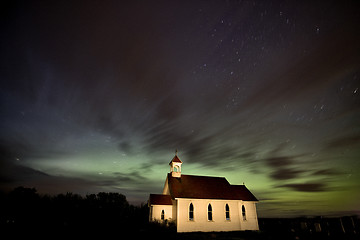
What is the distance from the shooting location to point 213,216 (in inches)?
1136

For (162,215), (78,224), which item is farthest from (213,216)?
(78,224)

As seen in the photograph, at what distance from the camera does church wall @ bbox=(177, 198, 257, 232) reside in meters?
27.0

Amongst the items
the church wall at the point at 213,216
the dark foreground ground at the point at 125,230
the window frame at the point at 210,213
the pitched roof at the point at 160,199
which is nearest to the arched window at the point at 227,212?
the church wall at the point at 213,216

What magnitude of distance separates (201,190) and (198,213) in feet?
12.5

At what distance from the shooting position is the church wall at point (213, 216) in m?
27.0

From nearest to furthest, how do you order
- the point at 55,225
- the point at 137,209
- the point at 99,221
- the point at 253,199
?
the point at 55,225, the point at 99,221, the point at 253,199, the point at 137,209

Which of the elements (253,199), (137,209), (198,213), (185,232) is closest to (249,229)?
(253,199)

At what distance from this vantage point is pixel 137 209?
39125 mm

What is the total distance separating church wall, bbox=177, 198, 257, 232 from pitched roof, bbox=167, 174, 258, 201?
0.79 metres

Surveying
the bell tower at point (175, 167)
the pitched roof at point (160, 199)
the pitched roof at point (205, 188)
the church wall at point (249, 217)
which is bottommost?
the church wall at point (249, 217)

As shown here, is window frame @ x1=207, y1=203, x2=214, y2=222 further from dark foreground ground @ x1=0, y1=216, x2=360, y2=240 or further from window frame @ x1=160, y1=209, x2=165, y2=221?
dark foreground ground @ x1=0, y1=216, x2=360, y2=240

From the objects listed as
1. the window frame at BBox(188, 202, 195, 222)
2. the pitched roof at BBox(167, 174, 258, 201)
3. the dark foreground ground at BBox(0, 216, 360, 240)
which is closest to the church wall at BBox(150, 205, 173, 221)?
the pitched roof at BBox(167, 174, 258, 201)

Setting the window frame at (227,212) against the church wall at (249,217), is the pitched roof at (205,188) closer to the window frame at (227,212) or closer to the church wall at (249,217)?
the church wall at (249,217)

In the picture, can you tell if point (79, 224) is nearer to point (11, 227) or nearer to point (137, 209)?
point (11, 227)
